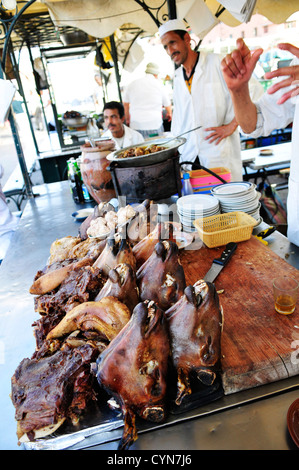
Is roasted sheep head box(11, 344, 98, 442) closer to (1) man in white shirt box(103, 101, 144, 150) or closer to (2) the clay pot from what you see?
(2) the clay pot

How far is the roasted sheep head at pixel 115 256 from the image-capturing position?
1520mm

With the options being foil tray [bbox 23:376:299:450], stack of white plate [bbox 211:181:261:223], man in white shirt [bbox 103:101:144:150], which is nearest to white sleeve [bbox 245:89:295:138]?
stack of white plate [bbox 211:181:261:223]

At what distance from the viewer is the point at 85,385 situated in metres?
1.12

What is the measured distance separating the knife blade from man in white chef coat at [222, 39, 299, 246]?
1.80 ft

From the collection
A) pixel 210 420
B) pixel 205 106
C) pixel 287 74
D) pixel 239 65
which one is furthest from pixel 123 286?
pixel 205 106

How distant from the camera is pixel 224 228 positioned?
85.1 inches

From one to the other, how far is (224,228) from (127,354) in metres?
1.34

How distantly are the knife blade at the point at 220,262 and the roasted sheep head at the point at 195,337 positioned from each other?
0.60 metres

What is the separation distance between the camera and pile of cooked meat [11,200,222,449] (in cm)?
104

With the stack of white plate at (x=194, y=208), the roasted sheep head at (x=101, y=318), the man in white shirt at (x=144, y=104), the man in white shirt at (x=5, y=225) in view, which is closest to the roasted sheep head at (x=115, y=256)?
the roasted sheep head at (x=101, y=318)

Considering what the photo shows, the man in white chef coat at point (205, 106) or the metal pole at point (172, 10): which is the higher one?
the metal pole at point (172, 10)

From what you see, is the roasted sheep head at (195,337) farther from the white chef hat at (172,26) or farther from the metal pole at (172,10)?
the metal pole at (172,10)

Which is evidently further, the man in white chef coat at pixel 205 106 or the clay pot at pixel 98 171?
the man in white chef coat at pixel 205 106

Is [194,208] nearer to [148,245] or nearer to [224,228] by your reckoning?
[224,228]
